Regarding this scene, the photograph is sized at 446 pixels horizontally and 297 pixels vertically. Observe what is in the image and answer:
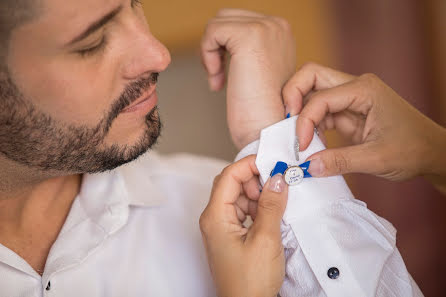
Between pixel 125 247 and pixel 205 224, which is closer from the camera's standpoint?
pixel 205 224

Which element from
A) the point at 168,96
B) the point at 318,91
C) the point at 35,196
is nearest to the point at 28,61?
the point at 35,196

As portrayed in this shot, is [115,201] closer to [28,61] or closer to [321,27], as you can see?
[28,61]

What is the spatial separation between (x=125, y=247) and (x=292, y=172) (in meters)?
0.45

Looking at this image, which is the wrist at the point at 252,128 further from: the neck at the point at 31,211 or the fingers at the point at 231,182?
the neck at the point at 31,211

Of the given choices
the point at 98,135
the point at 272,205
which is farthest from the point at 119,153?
the point at 272,205

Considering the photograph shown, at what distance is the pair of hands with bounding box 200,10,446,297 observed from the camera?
0.90m

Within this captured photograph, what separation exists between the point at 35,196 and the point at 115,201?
19cm

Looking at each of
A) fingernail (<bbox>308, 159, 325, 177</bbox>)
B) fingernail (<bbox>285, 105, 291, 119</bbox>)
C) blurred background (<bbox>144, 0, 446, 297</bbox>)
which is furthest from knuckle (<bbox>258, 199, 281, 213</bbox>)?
blurred background (<bbox>144, 0, 446, 297</bbox>)

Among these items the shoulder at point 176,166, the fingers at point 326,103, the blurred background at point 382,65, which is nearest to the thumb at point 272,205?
the fingers at point 326,103

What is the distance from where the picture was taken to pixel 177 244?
3.85 ft

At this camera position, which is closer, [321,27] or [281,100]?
[281,100]

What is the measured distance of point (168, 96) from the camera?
272 centimetres

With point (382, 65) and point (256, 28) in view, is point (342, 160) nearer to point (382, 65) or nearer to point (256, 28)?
point (256, 28)

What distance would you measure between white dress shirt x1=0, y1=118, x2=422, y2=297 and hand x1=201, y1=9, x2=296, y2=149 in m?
0.06
